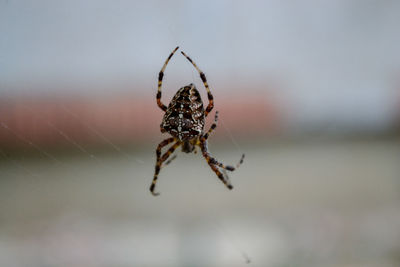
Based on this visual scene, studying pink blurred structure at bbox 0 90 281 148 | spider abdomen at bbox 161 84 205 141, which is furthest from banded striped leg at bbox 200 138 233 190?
pink blurred structure at bbox 0 90 281 148

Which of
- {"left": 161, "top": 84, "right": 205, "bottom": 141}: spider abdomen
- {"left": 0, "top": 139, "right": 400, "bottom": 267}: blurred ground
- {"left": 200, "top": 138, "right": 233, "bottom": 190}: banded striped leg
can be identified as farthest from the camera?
{"left": 0, "top": 139, "right": 400, "bottom": 267}: blurred ground

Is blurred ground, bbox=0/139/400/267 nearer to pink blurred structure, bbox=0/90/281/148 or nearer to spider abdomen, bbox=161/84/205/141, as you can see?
pink blurred structure, bbox=0/90/281/148

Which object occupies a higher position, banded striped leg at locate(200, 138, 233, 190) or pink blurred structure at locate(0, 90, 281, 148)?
pink blurred structure at locate(0, 90, 281, 148)

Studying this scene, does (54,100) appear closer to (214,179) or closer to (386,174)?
(214,179)

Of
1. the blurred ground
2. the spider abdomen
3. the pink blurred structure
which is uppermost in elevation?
the pink blurred structure

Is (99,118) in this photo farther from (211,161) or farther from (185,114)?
(185,114)

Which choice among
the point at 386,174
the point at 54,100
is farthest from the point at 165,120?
the point at 386,174

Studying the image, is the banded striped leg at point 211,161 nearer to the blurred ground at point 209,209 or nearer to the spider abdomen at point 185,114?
the spider abdomen at point 185,114
